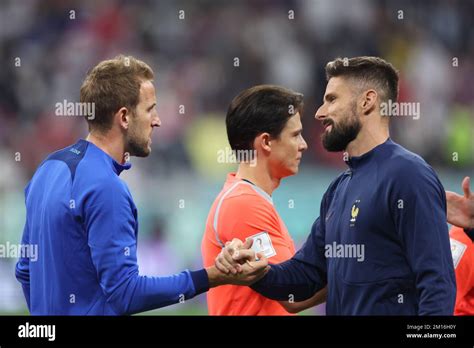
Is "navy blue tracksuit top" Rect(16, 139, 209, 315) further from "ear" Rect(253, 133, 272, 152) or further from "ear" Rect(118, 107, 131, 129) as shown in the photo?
"ear" Rect(253, 133, 272, 152)

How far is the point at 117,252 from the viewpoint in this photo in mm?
3738

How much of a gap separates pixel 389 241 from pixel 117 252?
3.77 ft

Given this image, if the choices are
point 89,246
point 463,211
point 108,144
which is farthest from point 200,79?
point 89,246

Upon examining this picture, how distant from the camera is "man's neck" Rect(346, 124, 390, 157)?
416cm

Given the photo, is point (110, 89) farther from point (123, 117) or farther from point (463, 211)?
point (463, 211)

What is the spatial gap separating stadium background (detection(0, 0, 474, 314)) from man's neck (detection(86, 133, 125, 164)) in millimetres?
5176

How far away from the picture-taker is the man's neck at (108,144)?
4.05 metres

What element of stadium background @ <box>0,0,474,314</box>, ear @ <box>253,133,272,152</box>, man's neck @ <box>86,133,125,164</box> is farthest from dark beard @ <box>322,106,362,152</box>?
stadium background @ <box>0,0,474,314</box>

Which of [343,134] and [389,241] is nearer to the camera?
[389,241]

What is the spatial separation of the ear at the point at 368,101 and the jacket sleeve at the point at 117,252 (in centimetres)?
120

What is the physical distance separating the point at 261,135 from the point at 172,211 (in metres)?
5.85

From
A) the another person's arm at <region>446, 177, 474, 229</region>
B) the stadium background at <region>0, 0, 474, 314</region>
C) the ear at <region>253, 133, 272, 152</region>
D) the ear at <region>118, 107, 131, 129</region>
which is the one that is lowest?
the another person's arm at <region>446, 177, 474, 229</region>

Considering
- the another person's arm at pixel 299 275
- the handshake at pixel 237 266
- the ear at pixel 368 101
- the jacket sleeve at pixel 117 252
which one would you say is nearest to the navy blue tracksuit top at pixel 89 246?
the jacket sleeve at pixel 117 252

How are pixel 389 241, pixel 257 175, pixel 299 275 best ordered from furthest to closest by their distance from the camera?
1. pixel 257 175
2. pixel 299 275
3. pixel 389 241
